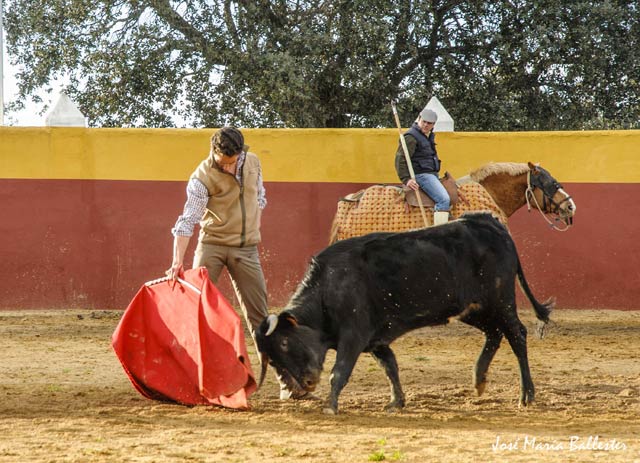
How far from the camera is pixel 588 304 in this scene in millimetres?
12000

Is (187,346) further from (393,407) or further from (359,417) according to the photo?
(393,407)

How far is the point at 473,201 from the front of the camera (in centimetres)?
1002

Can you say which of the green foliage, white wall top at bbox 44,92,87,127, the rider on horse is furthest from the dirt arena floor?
the green foliage

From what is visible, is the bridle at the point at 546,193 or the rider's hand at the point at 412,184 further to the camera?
the bridle at the point at 546,193

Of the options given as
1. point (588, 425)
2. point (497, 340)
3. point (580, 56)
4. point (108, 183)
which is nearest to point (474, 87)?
point (580, 56)

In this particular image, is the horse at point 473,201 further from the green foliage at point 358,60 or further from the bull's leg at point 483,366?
the green foliage at point 358,60

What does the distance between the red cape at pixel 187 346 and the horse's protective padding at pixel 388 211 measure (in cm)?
324

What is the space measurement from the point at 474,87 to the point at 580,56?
163cm

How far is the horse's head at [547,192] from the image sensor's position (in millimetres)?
10445

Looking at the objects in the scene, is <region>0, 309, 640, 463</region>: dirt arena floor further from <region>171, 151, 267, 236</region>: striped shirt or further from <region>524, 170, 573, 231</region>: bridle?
<region>524, 170, 573, 231</region>: bridle

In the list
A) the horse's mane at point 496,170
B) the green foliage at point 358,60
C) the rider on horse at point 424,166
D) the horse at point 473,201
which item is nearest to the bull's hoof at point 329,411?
the horse at point 473,201

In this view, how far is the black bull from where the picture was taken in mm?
6371

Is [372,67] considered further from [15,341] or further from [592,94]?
[15,341]

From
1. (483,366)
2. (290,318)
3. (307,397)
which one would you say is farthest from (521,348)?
(290,318)
